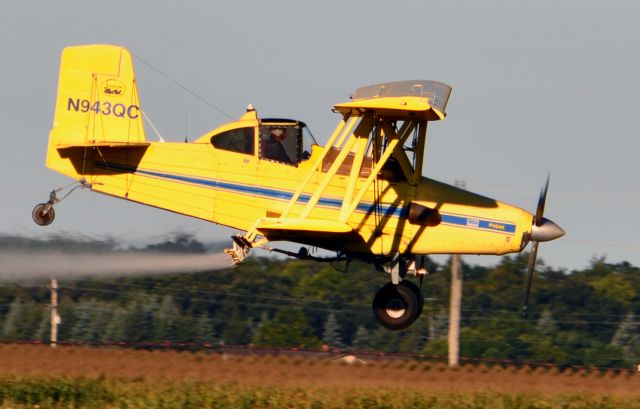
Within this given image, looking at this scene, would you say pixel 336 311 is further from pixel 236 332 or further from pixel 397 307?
pixel 397 307

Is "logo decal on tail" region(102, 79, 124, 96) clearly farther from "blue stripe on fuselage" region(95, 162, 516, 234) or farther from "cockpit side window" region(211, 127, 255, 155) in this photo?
"blue stripe on fuselage" region(95, 162, 516, 234)

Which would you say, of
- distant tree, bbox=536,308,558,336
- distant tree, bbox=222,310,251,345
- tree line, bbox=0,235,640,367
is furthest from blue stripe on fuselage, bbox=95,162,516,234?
distant tree, bbox=536,308,558,336

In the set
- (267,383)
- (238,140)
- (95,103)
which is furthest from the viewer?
(95,103)

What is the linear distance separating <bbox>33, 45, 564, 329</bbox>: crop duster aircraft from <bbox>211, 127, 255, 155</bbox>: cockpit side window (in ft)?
0.06

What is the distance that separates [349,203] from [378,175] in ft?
3.05

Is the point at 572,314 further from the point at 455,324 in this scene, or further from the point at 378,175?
the point at 378,175

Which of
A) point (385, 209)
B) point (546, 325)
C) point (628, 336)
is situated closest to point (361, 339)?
point (546, 325)

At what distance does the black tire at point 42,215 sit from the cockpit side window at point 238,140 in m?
3.29

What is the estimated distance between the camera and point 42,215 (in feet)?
74.8

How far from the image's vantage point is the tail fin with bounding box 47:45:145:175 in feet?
73.6

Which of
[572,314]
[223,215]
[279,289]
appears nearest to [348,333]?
[279,289]

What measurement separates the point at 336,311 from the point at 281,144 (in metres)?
23.1

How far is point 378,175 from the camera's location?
21859mm

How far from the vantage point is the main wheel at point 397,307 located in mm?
22422
